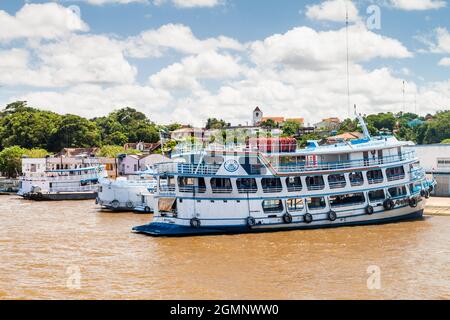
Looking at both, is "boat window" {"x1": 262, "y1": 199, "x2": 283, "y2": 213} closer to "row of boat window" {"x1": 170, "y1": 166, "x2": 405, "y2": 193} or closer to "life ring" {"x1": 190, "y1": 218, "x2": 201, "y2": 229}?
"row of boat window" {"x1": 170, "y1": 166, "x2": 405, "y2": 193}

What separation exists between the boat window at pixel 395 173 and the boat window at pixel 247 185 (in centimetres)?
999

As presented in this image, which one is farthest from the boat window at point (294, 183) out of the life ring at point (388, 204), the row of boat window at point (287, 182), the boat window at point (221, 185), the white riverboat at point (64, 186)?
the white riverboat at point (64, 186)

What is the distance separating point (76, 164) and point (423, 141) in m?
75.2

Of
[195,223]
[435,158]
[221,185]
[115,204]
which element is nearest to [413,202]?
[221,185]

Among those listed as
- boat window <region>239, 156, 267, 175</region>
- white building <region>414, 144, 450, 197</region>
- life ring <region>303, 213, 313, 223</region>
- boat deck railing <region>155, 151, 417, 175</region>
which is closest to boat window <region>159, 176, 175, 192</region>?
boat deck railing <region>155, 151, 417, 175</region>

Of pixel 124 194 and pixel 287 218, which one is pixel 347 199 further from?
pixel 124 194

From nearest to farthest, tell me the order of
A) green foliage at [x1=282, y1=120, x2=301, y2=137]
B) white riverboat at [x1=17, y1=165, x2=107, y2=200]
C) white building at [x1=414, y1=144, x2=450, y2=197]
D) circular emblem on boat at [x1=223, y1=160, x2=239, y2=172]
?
circular emblem on boat at [x1=223, y1=160, x2=239, y2=172], white building at [x1=414, y1=144, x2=450, y2=197], white riverboat at [x1=17, y1=165, x2=107, y2=200], green foliage at [x1=282, y1=120, x2=301, y2=137]

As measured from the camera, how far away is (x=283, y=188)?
3403 cm

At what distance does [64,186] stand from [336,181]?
136ft

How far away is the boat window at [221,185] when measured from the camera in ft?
107

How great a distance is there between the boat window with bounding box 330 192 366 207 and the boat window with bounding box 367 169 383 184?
1.37 metres

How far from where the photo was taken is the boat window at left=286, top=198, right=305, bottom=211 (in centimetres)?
3438

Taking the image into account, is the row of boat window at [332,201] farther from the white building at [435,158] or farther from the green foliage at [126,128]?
the green foliage at [126,128]

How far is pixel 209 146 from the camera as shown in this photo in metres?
33.8
